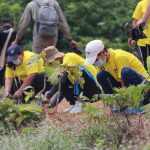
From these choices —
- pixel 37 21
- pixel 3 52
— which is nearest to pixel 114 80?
pixel 37 21

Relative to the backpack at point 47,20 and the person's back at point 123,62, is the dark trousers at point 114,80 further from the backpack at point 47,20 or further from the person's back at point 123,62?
the backpack at point 47,20

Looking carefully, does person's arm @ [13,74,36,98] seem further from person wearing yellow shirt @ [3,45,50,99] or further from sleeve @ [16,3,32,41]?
sleeve @ [16,3,32,41]

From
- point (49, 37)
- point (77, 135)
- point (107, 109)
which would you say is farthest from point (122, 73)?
point (49, 37)

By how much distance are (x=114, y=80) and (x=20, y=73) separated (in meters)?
1.77

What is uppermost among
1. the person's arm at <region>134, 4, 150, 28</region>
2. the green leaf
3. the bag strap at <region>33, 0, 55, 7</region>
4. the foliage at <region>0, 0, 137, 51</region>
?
the person's arm at <region>134, 4, 150, 28</region>

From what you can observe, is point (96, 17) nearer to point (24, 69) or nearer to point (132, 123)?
point (24, 69)

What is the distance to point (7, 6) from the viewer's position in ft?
56.3

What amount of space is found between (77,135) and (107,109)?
1.82ft

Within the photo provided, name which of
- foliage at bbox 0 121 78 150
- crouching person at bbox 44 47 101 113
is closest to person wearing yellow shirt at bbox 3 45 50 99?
crouching person at bbox 44 47 101 113

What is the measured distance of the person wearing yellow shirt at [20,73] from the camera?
10.2 m

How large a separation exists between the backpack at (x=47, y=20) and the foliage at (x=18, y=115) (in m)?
2.63

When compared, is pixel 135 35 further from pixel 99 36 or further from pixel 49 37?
pixel 99 36

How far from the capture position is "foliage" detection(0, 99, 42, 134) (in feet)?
27.5

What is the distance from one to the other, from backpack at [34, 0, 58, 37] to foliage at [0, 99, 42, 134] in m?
2.63
